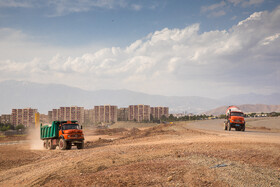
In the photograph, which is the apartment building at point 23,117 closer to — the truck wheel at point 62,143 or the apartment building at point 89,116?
the apartment building at point 89,116

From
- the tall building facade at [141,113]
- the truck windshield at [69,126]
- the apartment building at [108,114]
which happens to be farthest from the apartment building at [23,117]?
the truck windshield at [69,126]

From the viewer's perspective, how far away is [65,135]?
80.2ft

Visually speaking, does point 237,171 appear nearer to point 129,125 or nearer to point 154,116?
point 129,125

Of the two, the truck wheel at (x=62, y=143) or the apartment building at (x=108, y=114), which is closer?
the truck wheel at (x=62, y=143)

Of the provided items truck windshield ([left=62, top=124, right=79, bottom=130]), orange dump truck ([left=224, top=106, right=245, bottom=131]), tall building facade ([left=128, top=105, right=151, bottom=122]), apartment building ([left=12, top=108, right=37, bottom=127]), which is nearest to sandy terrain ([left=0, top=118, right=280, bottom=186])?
truck windshield ([left=62, top=124, right=79, bottom=130])

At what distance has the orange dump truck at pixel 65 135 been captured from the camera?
24516 mm

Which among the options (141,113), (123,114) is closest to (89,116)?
(123,114)

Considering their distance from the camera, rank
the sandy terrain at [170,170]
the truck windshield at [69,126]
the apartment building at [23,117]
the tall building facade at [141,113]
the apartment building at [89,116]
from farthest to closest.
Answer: the apartment building at [89,116] < the tall building facade at [141,113] < the apartment building at [23,117] < the truck windshield at [69,126] < the sandy terrain at [170,170]

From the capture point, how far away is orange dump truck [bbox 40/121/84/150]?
24.5 m

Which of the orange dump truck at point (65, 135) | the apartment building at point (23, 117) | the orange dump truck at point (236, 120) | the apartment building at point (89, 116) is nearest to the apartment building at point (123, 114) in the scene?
the apartment building at point (89, 116)

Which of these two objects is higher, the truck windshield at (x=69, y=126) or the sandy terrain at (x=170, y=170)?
the truck windshield at (x=69, y=126)

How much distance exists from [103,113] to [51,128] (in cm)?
9786

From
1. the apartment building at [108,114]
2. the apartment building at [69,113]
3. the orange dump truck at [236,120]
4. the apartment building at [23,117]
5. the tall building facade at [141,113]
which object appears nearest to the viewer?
the orange dump truck at [236,120]

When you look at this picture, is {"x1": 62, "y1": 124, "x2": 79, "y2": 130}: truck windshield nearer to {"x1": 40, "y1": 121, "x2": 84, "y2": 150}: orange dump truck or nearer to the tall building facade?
{"x1": 40, "y1": 121, "x2": 84, "y2": 150}: orange dump truck
